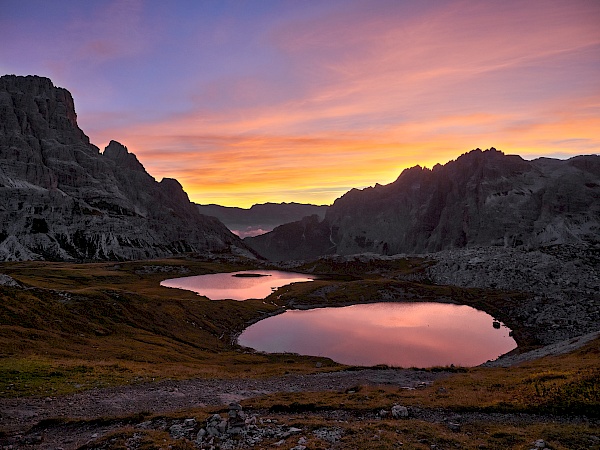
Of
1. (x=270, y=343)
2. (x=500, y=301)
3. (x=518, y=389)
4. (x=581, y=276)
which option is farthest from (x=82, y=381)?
(x=581, y=276)

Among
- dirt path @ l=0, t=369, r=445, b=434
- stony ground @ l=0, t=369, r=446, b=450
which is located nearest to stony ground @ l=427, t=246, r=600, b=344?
dirt path @ l=0, t=369, r=445, b=434

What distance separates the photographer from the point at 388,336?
104 metres

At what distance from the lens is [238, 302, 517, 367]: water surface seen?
8675cm

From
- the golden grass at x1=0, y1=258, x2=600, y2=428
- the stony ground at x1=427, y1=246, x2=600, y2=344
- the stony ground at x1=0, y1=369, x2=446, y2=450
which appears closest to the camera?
the stony ground at x1=0, y1=369, x2=446, y2=450

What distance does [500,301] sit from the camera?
→ 481ft

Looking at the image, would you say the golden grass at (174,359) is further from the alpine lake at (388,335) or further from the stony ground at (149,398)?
the alpine lake at (388,335)

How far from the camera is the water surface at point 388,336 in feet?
285

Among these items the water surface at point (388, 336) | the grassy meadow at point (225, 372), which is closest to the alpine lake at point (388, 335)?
the water surface at point (388, 336)

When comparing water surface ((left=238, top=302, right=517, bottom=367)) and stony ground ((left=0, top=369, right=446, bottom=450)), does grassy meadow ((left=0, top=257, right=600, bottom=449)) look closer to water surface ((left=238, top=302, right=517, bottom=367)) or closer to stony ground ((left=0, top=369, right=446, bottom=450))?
stony ground ((left=0, top=369, right=446, bottom=450))

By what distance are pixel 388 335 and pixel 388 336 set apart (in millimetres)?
1221

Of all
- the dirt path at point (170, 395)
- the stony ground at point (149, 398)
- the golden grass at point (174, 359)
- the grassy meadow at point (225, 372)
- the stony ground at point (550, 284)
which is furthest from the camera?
the stony ground at point (550, 284)

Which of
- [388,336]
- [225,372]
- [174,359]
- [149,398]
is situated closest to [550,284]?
[388,336]

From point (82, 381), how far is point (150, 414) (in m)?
14.0

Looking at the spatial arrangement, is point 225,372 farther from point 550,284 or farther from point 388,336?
point 550,284
